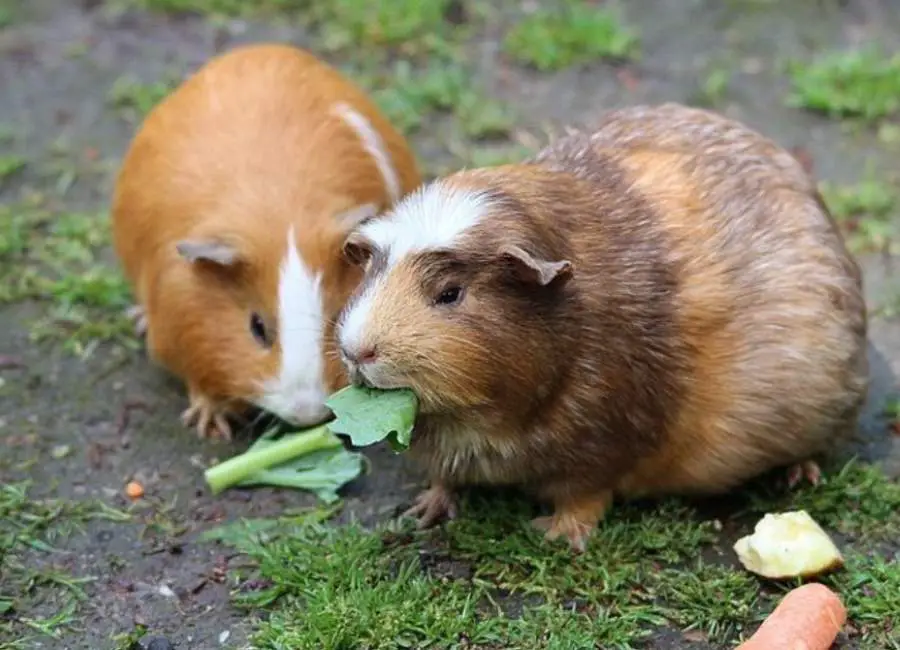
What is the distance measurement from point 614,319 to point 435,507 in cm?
88

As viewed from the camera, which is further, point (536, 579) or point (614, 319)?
point (536, 579)

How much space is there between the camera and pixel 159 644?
3645 millimetres

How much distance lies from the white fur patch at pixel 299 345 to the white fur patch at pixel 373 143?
689 millimetres

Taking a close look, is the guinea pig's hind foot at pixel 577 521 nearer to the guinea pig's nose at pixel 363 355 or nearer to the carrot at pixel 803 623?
the carrot at pixel 803 623

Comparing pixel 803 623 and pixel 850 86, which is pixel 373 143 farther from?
pixel 850 86

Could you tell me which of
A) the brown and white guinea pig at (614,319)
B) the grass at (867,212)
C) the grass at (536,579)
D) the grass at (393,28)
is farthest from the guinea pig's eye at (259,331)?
the grass at (393,28)

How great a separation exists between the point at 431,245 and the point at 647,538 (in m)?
1.22

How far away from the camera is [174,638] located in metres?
3.69

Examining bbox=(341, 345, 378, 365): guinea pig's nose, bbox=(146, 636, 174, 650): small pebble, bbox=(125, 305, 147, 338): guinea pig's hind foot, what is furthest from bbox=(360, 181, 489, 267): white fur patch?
bbox=(125, 305, 147, 338): guinea pig's hind foot

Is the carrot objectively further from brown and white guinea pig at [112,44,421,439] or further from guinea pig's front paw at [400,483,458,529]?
brown and white guinea pig at [112,44,421,439]

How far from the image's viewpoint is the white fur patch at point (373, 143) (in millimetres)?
4824

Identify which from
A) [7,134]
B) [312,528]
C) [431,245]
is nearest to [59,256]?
[7,134]

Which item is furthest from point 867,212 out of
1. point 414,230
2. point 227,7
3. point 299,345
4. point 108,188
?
point 227,7

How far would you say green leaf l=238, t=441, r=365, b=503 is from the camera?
4.25 metres
